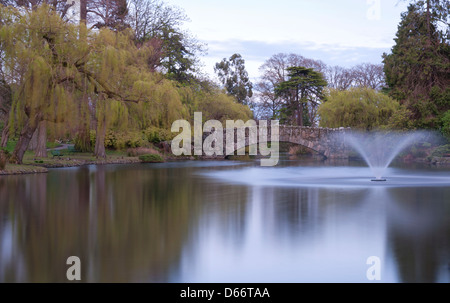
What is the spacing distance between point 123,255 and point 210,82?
42468 millimetres

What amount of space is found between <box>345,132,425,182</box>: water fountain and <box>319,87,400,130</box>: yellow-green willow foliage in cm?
142

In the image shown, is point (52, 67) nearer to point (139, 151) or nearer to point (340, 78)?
point (139, 151)

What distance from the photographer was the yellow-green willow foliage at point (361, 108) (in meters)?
45.6

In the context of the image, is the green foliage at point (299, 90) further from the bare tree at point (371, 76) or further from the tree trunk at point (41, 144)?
the tree trunk at point (41, 144)

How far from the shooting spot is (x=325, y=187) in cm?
1802

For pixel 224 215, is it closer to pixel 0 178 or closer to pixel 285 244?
pixel 285 244

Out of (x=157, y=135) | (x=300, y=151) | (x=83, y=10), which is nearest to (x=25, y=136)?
(x=83, y=10)

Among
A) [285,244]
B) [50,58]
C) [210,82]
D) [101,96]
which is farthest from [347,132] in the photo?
[285,244]

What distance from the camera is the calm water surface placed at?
6.48 metres

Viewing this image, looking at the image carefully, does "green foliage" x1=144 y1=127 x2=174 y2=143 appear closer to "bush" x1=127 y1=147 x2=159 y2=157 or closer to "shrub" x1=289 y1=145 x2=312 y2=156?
"bush" x1=127 y1=147 x2=159 y2=157

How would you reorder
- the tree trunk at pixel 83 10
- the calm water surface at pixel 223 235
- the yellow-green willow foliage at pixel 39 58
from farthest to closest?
the tree trunk at pixel 83 10 → the yellow-green willow foliage at pixel 39 58 → the calm water surface at pixel 223 235

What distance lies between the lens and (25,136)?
2358cm

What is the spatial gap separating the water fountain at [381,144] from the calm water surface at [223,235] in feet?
80.1

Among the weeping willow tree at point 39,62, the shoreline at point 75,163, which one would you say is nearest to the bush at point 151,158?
the shoreline at point 75,163
